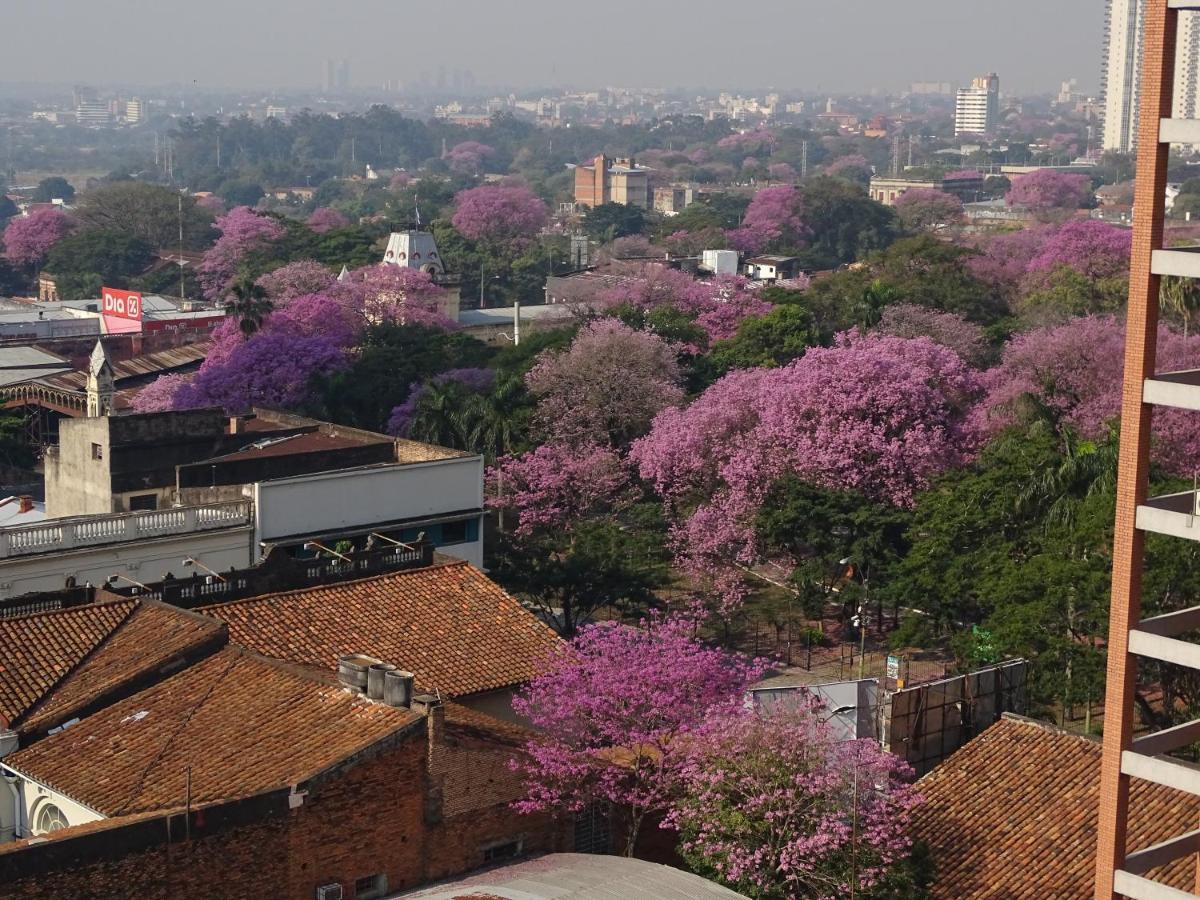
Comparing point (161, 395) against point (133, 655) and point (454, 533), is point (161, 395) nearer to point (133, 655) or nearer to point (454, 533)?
point (454, 533)

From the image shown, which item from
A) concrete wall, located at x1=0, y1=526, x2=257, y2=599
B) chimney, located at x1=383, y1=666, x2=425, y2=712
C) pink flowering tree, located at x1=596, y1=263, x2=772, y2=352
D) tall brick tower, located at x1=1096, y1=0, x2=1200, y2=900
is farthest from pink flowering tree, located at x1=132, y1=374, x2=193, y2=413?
tall brick tower, located at x1=1096, y1=0, x2=1200, y2=900

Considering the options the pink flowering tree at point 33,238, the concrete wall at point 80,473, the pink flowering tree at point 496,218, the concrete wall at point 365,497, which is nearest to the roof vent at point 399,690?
the concrete wall at point 365,497

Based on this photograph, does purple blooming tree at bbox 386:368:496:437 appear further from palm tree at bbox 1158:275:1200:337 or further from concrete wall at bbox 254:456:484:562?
palm tree at bbox 1158:275:1200:337

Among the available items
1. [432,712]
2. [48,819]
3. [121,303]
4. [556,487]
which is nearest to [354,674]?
[432,712]

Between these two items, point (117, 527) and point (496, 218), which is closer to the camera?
point (117, 527)

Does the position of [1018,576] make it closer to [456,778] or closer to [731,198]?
[456,778]

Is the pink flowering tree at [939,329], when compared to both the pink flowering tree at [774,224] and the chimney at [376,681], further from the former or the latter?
the pink flowering tree at [774,224]

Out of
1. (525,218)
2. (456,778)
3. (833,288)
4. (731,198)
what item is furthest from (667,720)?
(731,198)

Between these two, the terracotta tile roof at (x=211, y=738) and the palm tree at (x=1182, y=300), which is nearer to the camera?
the terracotta tile roof at (x=211, y=738)
